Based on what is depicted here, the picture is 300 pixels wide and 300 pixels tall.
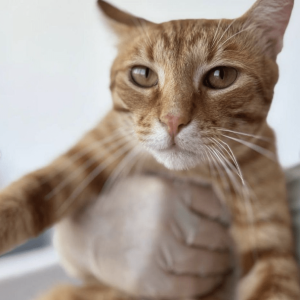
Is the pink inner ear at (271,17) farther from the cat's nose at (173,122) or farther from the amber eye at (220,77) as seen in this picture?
the cat's nose at (173,122)

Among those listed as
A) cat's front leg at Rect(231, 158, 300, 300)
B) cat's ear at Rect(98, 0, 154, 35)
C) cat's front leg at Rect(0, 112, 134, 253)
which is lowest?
cat's front leg at Rect(231, 158, 300, 300)

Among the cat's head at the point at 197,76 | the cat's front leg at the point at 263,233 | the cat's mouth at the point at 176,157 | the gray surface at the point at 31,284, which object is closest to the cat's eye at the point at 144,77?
the cat's head at the point at 197,76

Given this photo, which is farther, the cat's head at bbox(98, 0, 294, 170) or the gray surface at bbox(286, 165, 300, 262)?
the gray surface at bbox(286, 165, 300, 262)

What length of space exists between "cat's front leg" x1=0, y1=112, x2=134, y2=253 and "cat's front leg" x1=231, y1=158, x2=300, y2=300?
0.78ft

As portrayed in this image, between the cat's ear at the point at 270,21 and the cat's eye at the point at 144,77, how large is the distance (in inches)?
6.6

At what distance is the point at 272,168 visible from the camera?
669 mm

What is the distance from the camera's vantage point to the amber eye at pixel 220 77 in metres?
0.56

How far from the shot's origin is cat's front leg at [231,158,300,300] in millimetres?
611

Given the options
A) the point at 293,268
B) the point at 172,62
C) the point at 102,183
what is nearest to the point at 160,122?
the point at 172,62

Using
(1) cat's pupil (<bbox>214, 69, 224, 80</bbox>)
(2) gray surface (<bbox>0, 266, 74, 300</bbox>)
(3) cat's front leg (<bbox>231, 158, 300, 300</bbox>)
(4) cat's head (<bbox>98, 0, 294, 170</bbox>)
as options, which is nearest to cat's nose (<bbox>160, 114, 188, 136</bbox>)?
(4) cat's head (<bbox>98, 0, 294, 170</bbox>)

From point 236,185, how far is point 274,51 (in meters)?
0.24

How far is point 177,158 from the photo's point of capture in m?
0.56

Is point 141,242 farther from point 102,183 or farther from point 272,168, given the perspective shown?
point 272,168

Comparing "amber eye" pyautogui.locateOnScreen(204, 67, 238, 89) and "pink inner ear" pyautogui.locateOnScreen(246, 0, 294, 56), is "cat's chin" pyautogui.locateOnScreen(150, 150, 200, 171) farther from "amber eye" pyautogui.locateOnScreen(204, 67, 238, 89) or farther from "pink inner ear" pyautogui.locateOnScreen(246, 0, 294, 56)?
"pink inner ear" pyautogui.locateOnScreen(246, 0, 294, 56)
